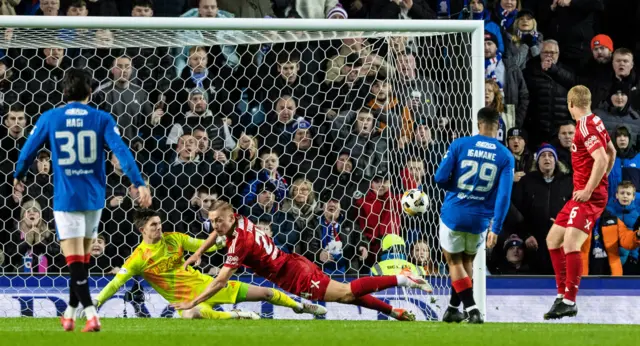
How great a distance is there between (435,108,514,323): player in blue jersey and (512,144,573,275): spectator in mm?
2388

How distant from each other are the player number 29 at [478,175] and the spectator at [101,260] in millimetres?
3238

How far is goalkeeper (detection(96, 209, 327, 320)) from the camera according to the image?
9.39m

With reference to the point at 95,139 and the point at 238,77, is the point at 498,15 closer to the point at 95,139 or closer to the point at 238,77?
the point at 238,77

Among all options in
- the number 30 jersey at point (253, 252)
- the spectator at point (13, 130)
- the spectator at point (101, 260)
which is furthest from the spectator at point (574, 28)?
the spectator at point (13, 130)

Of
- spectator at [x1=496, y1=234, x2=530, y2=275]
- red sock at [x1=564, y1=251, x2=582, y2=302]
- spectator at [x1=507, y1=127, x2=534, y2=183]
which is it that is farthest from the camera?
spectator at [x1=507, y1=127, x2=534, y2=183]

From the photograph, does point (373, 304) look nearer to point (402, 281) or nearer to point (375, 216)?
point (402, 281)

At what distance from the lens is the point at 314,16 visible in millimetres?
12055

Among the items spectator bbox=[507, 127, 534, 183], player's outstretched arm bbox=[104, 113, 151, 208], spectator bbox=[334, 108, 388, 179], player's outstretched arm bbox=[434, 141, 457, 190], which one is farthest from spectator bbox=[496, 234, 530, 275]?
player's outstretched arm bbox=[104, 113, 151, 208]

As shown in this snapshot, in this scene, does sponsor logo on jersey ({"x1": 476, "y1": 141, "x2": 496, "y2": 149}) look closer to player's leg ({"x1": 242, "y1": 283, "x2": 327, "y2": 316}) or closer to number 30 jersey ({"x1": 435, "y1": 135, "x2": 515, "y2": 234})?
number 30 jersey ({"x1": 435, "y1": 135, "x2": 515, "y2": 234})

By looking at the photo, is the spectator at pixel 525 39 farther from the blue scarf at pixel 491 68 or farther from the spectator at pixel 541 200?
the spectator at pixel 541 200

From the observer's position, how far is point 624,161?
1142 centimetres

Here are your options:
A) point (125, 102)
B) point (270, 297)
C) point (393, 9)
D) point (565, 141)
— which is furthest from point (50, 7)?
point (565, 141)

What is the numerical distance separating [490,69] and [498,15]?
0.99 metres

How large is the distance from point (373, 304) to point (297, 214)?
3.88ft
